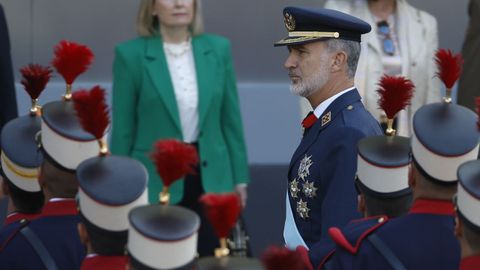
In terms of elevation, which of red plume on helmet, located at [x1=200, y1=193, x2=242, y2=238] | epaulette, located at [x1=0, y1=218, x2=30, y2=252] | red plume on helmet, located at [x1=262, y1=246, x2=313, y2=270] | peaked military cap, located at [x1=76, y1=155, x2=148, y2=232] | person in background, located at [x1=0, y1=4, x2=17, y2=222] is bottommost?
person in background, located at [x1=0, y1=4, x2=17, y2=222]

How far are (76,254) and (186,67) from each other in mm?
2888

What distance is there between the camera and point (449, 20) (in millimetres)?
8766

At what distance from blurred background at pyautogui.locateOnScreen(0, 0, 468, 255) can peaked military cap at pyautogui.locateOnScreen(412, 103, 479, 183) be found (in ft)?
12.9

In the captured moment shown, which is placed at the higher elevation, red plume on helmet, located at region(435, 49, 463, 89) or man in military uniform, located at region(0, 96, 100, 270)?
red plume on helmet, located at region(435, 49, 463, 89)

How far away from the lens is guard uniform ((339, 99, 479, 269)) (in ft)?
14.2

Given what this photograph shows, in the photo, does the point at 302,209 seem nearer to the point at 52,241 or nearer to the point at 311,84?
the point at 311,84

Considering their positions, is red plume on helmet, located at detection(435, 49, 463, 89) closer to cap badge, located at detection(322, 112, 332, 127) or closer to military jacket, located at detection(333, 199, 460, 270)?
military jacket, located at detection(333, 199, 460, 270)

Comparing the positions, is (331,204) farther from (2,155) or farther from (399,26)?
(399,26)

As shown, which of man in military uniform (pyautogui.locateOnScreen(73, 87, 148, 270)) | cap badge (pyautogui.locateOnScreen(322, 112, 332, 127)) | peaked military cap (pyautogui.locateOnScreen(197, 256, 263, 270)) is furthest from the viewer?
cap badge (pyautogui.locateOnScreen(322, 112, 332, 127))

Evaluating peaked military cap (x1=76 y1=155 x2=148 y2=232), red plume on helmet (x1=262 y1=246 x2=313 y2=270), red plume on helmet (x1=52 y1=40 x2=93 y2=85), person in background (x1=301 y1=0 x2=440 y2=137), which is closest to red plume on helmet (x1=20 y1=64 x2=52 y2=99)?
red plume on helmet (x1=52 y1=40 x2=93 y2=85)

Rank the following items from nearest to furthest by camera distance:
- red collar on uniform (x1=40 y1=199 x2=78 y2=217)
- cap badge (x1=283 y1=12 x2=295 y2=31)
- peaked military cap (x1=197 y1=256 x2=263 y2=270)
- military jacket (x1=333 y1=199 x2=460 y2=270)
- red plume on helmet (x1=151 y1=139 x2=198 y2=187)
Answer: peaked military cap (x1=197 y1=256 x2=263 y2=270) < red plume on helmet (x1=151 y1=139 x2=198 y2=187) < military jacket (x1=333 y1=199 x2=460 y2=270) < red collar on uniform (x1=40 y1=199 x2=78 y2=217) < cap badge (x1=283 y1=12 x2=295 y2=31)

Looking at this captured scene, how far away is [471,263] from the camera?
4035 millimetres

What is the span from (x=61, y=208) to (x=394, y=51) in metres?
3.06

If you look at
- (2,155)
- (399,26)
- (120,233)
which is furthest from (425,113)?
(399,26)
